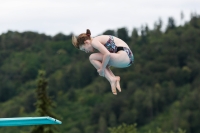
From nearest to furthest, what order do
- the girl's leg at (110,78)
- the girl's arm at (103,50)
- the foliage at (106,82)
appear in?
the girl's arm at (103,50) → the girl's leg at (110,78) → the foliage at (106,82)

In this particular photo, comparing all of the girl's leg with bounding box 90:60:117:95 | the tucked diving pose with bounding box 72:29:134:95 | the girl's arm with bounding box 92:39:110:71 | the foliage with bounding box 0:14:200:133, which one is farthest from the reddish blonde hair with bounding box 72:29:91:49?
the foliage with bounding box 0:14:200:133

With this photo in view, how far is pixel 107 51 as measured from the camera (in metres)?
13.2

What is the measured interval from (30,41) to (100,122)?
3498 centimetres

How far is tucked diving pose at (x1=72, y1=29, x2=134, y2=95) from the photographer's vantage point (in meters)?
13.2

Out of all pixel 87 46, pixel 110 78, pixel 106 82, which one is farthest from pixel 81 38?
pixel 106 82

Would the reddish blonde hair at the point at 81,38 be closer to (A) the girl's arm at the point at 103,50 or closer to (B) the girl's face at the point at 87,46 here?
(B) the girl's face at the point at 87,46

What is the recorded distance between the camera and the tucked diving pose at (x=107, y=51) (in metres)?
13.2

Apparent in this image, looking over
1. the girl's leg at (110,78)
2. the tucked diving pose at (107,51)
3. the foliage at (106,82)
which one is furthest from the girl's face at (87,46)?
the foliage at (106,82)

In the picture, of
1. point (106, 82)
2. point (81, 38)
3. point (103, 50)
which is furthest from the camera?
point (106, 82)

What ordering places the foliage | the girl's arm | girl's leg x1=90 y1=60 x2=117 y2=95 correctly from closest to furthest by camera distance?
the girl's arm < girl's leg x1=90 y1=60 x2=117 y2=95 < the foliage

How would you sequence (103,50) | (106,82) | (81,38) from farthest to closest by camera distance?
(106,82) < (81,38) < (103,50)

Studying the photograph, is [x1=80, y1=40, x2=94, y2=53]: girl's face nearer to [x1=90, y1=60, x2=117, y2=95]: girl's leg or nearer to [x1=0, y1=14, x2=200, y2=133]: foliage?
[x1=90, y1=60, x2=117, y2=95]: girl's leg

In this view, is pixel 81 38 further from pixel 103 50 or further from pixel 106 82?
pixel 106 82

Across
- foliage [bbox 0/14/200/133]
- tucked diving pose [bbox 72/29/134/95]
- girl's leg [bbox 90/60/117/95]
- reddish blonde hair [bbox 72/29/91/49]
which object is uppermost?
reddish blonde hair [bbox 72/29/91/49]
